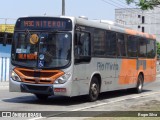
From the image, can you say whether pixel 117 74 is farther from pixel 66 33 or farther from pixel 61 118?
pixel 61 118

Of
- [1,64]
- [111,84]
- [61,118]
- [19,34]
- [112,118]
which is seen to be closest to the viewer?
[112,118]

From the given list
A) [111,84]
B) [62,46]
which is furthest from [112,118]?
[111,84]

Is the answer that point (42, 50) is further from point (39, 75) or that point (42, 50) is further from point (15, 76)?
point (15, 76)

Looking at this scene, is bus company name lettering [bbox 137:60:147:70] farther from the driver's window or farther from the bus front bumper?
the bus front bumper

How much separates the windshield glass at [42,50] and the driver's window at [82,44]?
40cm

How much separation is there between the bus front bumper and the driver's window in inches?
54.5

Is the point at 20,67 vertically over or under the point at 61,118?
over

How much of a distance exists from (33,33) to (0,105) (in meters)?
2.72

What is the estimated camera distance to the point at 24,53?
1555 centimetres

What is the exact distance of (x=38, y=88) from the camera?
50.2 feet

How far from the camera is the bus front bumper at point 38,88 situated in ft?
49.3

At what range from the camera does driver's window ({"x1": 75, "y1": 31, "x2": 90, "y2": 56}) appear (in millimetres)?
15508

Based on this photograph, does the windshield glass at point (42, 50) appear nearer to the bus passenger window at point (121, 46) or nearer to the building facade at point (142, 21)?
the bus passenger window at point (121, 46)

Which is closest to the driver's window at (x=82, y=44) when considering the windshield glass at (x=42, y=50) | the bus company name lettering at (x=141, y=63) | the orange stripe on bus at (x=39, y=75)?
the windshield glass at (x=42, y=50)
